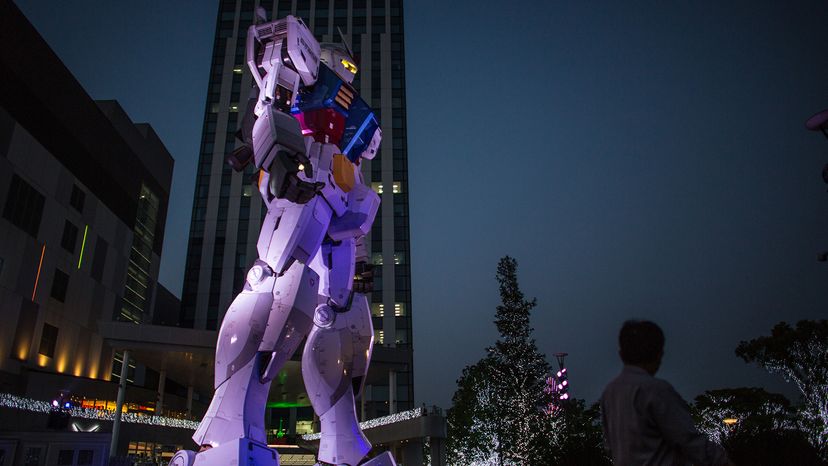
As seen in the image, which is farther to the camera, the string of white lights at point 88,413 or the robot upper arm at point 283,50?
the string of white lights at point 88,413

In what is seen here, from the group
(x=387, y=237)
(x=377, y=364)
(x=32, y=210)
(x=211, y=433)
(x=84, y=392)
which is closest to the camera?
(x=211, y=433)

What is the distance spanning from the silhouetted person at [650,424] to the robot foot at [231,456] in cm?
518

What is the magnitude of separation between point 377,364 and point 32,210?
19.4 meters

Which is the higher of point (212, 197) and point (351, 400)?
point (212, 197)

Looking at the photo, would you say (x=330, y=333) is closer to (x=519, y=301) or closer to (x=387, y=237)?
(x=519, y=301)

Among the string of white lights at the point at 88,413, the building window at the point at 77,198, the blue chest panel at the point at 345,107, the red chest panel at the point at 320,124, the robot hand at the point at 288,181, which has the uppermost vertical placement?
the building window at the point at 77,198

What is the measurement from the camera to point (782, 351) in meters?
28.6

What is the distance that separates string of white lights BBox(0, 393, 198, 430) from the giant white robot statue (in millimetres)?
15582

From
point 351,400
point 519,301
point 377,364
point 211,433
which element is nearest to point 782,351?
point 519,301

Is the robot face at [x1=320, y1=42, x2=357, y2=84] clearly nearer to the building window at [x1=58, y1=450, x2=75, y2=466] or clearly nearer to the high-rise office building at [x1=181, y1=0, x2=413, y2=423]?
the building window at [x1=58, y1=450, x2=75, y2=466]

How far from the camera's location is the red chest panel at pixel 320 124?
29.8 ft

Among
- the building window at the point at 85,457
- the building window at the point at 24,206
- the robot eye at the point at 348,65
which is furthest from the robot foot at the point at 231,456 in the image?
the building window at the point at 24,206

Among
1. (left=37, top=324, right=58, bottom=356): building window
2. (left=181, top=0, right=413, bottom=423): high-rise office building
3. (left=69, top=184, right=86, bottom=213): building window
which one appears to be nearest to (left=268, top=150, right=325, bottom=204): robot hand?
(left=37, top=324, right=58, bottom=356): building window

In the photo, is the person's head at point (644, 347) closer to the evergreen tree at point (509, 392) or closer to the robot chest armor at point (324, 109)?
the robot chest armor at point (324, 109)
